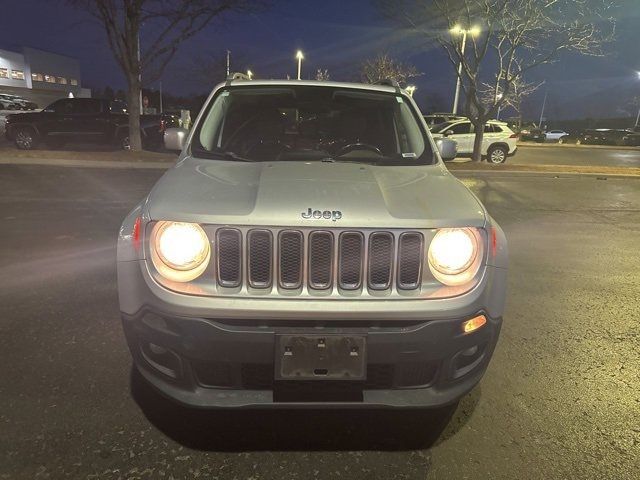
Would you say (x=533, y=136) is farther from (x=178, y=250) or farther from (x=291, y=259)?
(x=178, y=250)

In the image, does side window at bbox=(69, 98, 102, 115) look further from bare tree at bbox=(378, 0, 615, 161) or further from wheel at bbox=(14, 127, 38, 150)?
bare tree at bbox=(378, 0, 615, 161)

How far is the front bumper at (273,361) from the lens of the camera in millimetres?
2115

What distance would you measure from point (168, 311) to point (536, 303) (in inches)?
145

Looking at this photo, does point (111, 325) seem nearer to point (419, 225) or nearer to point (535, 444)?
point (419, 225)

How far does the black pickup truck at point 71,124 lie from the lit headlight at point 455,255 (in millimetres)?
17783

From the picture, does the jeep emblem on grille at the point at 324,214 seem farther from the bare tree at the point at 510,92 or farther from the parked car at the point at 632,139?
the parked car at the point at 632,139

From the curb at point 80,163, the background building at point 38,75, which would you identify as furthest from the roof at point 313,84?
the background building at point 38,75

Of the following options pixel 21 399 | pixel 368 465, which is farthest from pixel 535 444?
pixel 21 399

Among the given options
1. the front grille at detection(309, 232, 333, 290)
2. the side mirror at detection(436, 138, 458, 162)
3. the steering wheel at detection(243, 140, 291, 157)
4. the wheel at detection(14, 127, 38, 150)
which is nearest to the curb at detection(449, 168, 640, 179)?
the side mirror at detection(436, 138, 458, 162)

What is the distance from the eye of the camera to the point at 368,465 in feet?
7.79

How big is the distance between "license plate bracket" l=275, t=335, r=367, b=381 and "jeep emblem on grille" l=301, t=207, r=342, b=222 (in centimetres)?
52

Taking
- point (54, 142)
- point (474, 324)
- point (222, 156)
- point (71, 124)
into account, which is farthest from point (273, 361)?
point (54, 142)

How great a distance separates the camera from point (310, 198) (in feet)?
7.53

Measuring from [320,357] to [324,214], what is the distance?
2.08 feet
